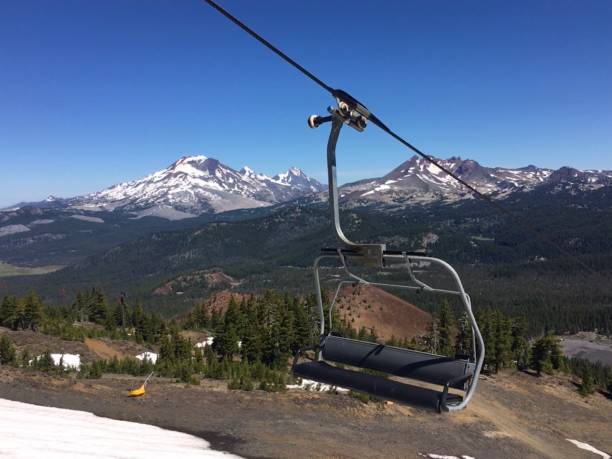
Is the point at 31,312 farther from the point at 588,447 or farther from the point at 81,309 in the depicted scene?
the point at 588,447

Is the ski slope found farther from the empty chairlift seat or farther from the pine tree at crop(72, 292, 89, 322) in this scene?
the pine tree at crop(72, 292, 89, 322)

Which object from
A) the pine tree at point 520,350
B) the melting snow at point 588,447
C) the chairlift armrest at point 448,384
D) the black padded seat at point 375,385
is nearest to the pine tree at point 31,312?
the black padded seat at point 375,385

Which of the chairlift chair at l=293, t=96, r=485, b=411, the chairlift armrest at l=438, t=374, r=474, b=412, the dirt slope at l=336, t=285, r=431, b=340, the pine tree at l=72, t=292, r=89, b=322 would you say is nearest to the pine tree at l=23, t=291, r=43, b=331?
the pine tree at l=72, t=292, r=89, b=322

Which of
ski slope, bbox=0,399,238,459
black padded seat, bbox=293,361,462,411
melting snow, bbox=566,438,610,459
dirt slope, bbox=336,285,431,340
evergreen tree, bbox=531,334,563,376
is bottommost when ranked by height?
dirt slope, bbox=336,285,431,340

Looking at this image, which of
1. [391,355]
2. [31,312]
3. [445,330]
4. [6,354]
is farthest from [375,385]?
[445,330]

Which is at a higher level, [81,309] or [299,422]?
[299,422]

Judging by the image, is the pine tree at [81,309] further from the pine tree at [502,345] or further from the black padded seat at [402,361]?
the black padded seat at [402,361]

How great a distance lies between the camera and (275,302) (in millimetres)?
68875

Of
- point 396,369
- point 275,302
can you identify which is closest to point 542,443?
point 396,369

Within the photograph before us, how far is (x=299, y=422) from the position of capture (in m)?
25.7

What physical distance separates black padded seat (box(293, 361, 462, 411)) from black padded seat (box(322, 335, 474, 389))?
19 cm

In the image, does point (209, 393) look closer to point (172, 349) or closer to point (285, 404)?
point (285, 404)

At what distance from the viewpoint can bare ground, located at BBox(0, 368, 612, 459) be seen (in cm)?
2242

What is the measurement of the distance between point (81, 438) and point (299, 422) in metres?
12.1
